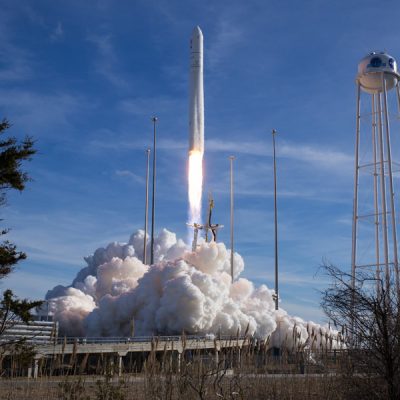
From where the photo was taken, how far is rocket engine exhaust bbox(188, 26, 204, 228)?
178ft

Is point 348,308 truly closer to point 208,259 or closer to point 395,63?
point 395,63

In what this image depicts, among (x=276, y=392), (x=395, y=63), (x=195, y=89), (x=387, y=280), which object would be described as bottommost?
(x=276, y=392)

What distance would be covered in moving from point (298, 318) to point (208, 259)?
36.8 ft

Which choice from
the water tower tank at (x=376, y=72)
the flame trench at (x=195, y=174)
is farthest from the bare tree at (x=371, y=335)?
the flame trench at (x=195, y=174)

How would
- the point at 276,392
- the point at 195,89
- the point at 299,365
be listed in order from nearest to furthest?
the point at 276,392 < the point at 299,365 < the point at 195,89

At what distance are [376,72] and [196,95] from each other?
20.4 meters

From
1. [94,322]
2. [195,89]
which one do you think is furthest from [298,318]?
[195,89]

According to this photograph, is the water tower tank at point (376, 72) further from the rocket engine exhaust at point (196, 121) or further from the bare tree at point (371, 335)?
the bare tree at point (371, 335)

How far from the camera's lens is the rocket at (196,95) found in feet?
179

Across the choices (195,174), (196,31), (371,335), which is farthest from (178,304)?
(371,335)

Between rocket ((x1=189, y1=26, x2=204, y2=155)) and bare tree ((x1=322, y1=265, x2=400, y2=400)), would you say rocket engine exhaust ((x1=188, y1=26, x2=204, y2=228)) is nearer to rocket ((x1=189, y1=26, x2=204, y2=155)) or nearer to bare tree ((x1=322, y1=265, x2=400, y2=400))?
rocket ((x1=189, y1=26, x2=204, y2=155))

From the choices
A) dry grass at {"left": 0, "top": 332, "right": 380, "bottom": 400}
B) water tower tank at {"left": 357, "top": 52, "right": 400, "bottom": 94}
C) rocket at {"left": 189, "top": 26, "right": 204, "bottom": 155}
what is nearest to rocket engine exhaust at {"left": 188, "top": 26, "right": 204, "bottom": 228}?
rocket at {"left": 189, "top": 26, "right": 204, "bottom": 155}

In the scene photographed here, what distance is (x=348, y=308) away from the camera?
1348 cm

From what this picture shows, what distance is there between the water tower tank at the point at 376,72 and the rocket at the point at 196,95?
720 inches
